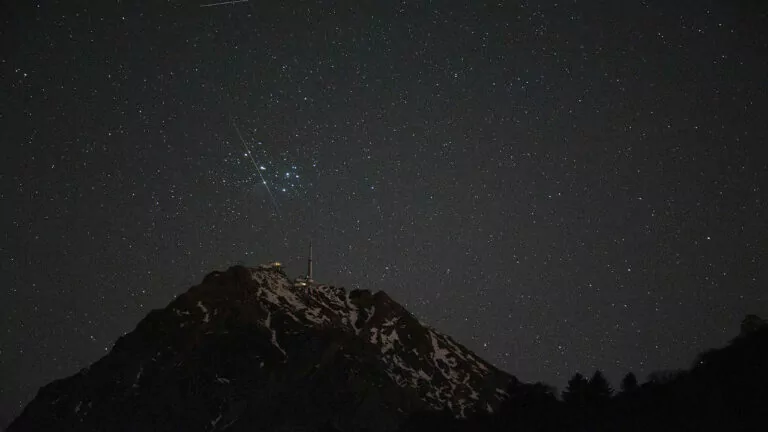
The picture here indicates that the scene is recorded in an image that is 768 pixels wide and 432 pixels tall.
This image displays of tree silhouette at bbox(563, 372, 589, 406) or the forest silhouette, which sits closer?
the forest silhouette

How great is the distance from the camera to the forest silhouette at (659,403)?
6384cm

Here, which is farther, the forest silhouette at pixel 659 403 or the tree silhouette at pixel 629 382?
the tree silhouette at pixel 629 382

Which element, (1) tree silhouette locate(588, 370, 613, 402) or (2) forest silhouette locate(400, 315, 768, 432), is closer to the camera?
(2) forest silhouette locate(400, 315, 768, 432)

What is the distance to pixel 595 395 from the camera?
291ft

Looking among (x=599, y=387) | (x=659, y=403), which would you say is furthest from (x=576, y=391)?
(x=659, y=403)

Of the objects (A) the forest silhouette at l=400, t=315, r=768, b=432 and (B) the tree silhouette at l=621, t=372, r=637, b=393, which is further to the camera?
(B) the tree silhouette at l=621, t=372, r=637, b=393

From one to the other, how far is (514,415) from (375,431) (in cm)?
11434

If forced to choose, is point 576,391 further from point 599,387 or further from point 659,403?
point 659,403

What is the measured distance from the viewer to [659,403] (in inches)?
2965

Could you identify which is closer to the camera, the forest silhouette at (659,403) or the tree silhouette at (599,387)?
the forest silhouette at (659,403)

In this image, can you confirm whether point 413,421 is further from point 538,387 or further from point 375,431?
point 375,431

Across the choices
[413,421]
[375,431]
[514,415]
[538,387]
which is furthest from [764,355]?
[375,431]

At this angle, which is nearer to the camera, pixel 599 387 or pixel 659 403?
pixel 659 403

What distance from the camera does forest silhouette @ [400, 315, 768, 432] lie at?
63.8 metres
